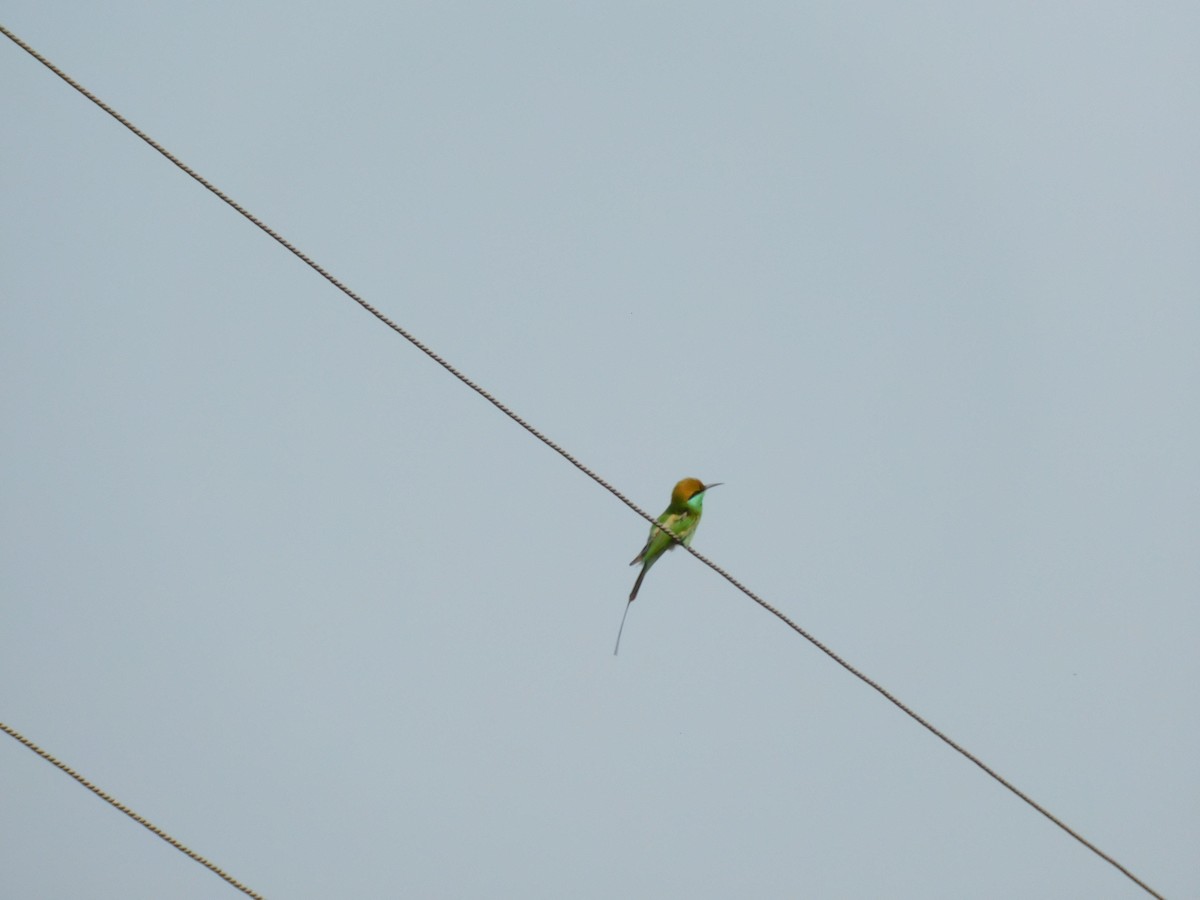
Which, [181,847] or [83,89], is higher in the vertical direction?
[83,89]

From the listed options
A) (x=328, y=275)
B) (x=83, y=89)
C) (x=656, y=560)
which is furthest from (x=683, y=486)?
(x=83, y=89)

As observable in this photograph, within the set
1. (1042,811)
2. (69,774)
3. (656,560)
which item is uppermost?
(656,560)

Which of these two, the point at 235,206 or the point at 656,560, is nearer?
the point at 235,206

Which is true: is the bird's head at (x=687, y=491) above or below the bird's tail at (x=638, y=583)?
above

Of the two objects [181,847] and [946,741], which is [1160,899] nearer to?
[946,741]

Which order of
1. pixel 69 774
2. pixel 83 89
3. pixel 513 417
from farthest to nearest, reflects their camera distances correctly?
pixel 513 417, pixel 83 89, pixel 69 774

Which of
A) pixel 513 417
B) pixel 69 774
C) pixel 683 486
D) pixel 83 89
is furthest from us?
pixel 683 486

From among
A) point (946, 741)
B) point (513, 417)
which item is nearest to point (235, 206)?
point (513, 417)

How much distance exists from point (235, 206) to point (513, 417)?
2.67ft

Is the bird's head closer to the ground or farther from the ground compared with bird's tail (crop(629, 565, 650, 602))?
farther from the ground

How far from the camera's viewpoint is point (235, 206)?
324 centimetres

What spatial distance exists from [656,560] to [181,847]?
11.2 ft

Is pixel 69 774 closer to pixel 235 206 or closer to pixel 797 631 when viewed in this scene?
pixel 235 206

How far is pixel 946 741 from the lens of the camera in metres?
3.47
